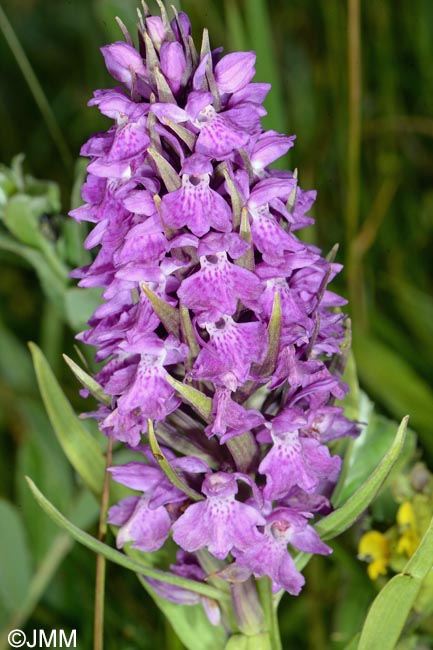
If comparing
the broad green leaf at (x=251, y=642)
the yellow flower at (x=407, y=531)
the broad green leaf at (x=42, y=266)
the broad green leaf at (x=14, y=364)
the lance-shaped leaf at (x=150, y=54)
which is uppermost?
the lance-shaped leaf at (x=150, y=54)

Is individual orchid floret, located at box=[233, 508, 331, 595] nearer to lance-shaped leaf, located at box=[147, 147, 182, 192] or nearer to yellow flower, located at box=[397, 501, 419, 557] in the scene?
yellow flower, located at box=[397, 501, 419, 557]

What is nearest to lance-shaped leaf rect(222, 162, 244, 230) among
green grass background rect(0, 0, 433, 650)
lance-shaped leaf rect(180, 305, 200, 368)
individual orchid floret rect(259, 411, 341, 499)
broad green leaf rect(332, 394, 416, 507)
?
lance-shaped leaf rect(180, 305, 200, 368)

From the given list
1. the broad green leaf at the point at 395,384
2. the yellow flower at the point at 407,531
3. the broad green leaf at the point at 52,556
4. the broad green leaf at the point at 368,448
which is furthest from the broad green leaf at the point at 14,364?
the yellow flower at the point at 407,531

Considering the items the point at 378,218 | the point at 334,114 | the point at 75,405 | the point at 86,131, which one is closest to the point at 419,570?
the point at 75,405

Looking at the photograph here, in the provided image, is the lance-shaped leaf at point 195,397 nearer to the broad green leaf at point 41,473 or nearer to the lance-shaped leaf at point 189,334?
the lance-shaped leaf at point 189,334

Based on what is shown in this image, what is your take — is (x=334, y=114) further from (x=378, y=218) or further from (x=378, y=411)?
(x=378, y=411)

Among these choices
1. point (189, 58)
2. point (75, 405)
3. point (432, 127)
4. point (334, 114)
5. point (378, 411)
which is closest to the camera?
point (189, 58)
